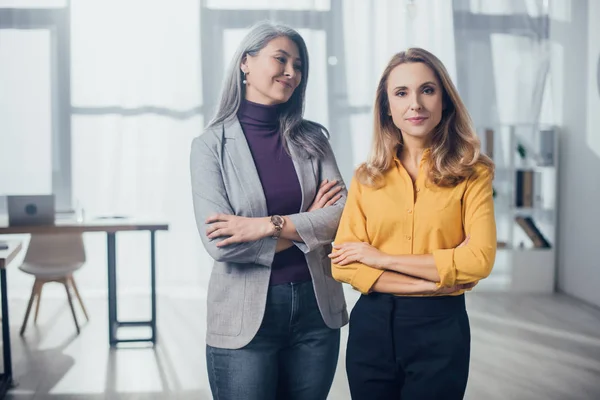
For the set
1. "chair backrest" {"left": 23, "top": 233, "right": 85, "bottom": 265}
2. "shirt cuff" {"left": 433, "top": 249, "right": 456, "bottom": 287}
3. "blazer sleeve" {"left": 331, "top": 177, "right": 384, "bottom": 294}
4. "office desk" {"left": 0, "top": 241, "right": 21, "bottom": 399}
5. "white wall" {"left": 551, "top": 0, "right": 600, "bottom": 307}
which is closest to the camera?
"shirt cuff" {"left": 433, "top": 249, "right": 456, "bottom": 287}

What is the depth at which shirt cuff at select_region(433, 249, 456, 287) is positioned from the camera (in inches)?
60.3

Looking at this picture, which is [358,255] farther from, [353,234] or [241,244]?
[241,244]

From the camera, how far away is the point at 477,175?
5.27ft

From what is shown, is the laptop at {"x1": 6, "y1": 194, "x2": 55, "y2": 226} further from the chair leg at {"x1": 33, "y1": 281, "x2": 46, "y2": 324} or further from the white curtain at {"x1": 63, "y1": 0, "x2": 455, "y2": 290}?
the white curtain at {"x1": 63, "y1": 0, "x2": 455, "y2": 290}

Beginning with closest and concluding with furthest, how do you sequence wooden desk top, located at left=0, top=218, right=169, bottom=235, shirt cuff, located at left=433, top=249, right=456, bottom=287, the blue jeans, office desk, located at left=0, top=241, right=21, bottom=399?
1. shirt cuff, located at left=433, top=249, right=456, bottom=287
2. the blue jeans
3. office desk, located at left=0, top=241, right=21, bottom=399
4. wooden desk top, located at left=0, top=218, right=169, bottom=235

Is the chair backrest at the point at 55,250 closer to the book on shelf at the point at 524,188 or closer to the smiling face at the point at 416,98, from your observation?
the smiling face at the point at 416,98

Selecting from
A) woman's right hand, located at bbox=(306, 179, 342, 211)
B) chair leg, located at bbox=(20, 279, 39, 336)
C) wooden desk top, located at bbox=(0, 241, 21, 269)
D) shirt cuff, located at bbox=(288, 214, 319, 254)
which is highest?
woman's right hand, located at bbox=(306, 179, 342, 211)

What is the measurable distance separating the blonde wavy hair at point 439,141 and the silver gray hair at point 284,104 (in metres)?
0.26

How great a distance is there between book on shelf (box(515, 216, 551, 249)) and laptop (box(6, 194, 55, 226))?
3.95 meters

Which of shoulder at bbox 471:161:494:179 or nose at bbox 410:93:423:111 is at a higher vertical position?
nose at bbox 410:93:423:111

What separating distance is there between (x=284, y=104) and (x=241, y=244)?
0.45 m

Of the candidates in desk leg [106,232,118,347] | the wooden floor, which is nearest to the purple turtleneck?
the wooden floor

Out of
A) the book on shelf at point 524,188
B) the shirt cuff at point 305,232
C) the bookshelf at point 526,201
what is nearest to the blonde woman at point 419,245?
the shirt cuff at point 305,232

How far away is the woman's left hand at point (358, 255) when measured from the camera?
1.61m
